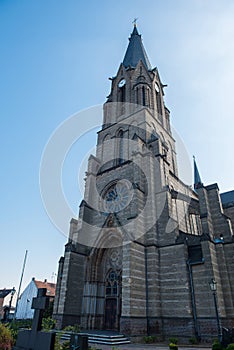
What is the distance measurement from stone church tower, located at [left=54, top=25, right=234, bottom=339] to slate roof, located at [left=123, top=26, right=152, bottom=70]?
10.7 meters

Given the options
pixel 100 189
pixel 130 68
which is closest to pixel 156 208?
pixel 100 189

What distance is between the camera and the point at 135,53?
3781 centimetres

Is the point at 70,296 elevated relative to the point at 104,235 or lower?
lower

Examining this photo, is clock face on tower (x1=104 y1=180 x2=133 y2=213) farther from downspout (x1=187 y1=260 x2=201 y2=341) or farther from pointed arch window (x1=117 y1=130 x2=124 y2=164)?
downspout (x1=187 y1=260 x2=201 y2=341)

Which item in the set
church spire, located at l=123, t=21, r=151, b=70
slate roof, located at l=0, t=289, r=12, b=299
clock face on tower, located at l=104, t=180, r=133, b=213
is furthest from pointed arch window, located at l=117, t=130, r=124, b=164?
slate roof, located at l=0, t=289, r=12, b=299

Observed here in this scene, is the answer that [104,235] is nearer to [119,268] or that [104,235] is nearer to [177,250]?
[119,268]

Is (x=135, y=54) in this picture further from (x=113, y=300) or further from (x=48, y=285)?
(x=48, y=285)

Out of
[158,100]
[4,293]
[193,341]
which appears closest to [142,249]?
[193,341]

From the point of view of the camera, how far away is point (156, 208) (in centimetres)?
2023

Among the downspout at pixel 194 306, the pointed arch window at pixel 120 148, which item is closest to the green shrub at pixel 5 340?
the downspout at pixel 194 306

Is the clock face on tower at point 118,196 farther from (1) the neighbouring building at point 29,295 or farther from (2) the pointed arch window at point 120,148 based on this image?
(1) the neighbouring building at point 29,295

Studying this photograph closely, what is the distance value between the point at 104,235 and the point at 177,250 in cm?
645

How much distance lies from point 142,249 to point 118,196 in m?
6.37

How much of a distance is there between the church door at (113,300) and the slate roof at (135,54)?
2919 centimetres
